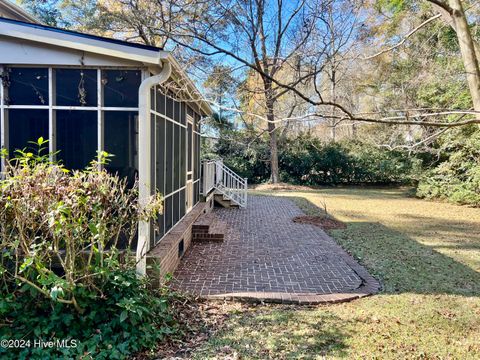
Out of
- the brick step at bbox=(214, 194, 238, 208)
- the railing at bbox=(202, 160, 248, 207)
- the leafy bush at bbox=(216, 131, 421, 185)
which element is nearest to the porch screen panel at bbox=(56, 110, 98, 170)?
the railing at bbox=(202, 160, 248, 207)

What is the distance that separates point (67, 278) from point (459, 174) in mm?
16201

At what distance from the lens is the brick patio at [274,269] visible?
4.57 m

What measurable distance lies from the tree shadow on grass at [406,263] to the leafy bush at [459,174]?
A: 6.24 m

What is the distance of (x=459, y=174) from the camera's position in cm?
1473

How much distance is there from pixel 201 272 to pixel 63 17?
17.2 meters

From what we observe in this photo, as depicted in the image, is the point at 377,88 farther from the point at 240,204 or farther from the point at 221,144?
the point at 240,204

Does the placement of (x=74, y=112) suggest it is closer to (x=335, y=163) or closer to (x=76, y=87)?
(x=76, y=87)

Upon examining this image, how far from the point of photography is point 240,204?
39.8 ft

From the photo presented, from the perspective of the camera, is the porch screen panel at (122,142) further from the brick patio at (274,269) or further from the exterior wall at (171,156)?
the brick patio at (274,269)

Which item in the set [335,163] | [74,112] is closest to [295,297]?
[74,112]

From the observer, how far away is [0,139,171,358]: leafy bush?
3002 mm

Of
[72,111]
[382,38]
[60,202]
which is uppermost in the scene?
[382,38]

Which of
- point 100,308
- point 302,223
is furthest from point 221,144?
point 100,308

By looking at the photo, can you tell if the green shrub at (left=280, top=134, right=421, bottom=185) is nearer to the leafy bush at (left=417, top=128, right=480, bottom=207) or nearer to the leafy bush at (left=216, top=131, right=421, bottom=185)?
the leafy bush at (left=216, top=131, right=421, bottom=185)
